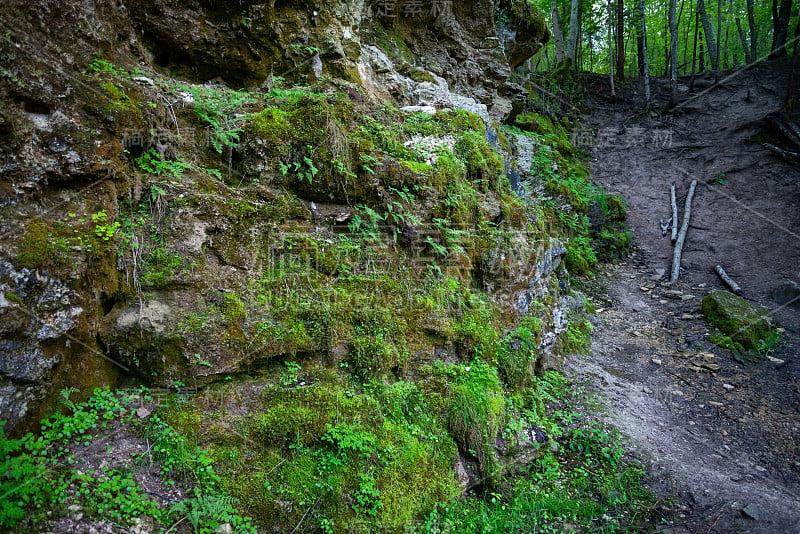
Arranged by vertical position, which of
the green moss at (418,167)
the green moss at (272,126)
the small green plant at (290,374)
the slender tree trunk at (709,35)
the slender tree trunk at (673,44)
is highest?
the slender tree trunk at (709,35)

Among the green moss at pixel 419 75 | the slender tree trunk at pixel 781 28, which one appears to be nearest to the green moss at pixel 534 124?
the green moss at pixel 419 75

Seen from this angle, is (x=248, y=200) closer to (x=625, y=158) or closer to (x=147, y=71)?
(x=147, y=71)

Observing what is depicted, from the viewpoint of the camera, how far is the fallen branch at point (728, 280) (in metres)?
9.53

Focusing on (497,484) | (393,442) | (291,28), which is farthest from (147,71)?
(497,484)

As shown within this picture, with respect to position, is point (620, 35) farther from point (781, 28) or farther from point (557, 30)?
point (781, 28)

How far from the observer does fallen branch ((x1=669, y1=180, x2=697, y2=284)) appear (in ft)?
34.2

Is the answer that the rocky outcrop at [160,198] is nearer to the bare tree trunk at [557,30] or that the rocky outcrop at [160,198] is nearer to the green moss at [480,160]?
the green moss at [480,160]

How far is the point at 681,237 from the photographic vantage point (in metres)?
11.4

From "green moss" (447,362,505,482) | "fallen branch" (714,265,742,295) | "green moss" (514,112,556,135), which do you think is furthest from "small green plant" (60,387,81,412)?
"green moss" (514,112,556,135)

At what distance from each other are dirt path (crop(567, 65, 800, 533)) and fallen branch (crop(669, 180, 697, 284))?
0.66 feet

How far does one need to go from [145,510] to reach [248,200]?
10.3 ft

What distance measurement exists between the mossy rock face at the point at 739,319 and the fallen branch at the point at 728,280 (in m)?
0.78

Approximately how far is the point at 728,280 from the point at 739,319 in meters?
2.23

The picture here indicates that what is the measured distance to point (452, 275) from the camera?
5.76 metres
